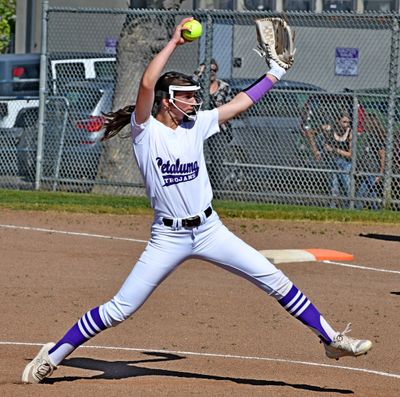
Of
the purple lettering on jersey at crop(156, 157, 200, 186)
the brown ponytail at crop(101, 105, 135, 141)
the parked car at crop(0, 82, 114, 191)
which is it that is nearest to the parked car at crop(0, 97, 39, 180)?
the parked car at crop(0, 82, 114, 191)

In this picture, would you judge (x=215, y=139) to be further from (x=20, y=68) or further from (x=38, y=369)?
(x=38, y=369)

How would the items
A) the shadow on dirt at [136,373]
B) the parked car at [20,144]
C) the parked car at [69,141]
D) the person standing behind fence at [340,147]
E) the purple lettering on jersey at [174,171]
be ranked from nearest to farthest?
the purple lettering on jersey at [174,171] → the shadow on dirt at [136,373] → the person standing behind fence at [340,147] → the parked car at [69,141] → the parked car at [20,144]

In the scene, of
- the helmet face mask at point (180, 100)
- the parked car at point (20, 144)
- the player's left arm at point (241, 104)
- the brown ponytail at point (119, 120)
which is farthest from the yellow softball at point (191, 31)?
the parked car at point (20, 144)

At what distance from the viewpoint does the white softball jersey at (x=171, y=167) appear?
7605mm

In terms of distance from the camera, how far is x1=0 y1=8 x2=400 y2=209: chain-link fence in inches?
696

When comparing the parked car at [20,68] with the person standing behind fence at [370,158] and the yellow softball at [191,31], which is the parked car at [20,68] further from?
the yellow softball at [191,31]

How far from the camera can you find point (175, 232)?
7.64 meters

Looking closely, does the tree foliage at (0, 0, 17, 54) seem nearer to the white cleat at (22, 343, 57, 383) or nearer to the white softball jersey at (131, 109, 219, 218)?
the white softball jersey at (131, 109, 219, 218)

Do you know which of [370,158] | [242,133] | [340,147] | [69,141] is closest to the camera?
[370,158]

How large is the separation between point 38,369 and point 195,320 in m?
2.65

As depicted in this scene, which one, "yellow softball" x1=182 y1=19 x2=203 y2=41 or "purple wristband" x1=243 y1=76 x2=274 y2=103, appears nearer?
"yellow softball" x1=182 y1=19 x2=203 y2=41

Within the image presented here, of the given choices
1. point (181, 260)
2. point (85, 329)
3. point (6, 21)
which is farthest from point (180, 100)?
point (6, 21)

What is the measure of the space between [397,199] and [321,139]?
1.45 metres

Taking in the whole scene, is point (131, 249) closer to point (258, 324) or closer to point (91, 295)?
point (91, 295)
